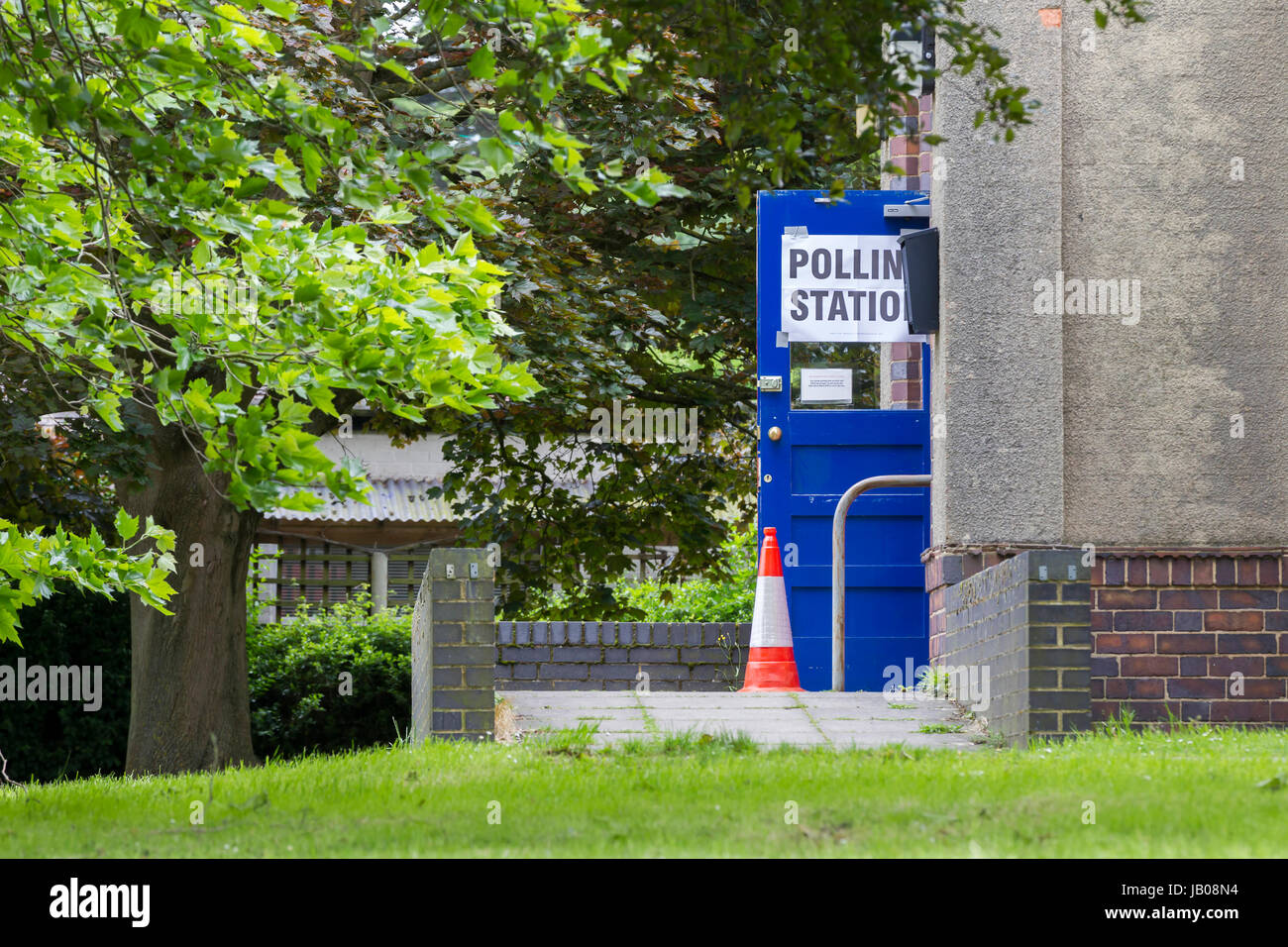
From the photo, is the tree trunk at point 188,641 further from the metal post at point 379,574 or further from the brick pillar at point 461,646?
the metal post at point 379,574

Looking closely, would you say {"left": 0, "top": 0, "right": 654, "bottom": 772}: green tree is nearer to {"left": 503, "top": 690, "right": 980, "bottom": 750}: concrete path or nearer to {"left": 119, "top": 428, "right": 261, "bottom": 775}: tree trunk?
{"left": 503, "top": 690, "right": 980, "bottom": 750}: concrete path

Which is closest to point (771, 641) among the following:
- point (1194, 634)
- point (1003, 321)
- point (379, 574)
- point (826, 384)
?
point (826, 384)

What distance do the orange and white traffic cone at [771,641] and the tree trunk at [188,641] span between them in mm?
4091

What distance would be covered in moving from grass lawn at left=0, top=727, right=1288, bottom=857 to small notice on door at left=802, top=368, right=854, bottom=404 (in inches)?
146

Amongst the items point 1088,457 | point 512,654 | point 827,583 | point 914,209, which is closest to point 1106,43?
point 914,209

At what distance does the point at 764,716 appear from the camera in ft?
28.1

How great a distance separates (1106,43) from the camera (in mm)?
9336

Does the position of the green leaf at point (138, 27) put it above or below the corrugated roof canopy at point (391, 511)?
above

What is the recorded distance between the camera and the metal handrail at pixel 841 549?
10.2 m

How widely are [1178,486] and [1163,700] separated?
1.23m

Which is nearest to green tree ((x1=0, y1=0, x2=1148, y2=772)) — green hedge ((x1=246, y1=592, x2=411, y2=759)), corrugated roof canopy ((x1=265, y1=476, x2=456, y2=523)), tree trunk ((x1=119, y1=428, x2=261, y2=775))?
tree trunk ((x1=119, y1=428, x2=261, y2=775))

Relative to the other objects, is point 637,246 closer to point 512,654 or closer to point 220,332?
point 512,654

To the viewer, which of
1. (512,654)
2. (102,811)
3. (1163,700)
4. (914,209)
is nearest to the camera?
(102,811)

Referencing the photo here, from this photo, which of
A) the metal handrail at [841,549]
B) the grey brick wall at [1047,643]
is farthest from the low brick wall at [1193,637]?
the metal handrail at [841,549]
